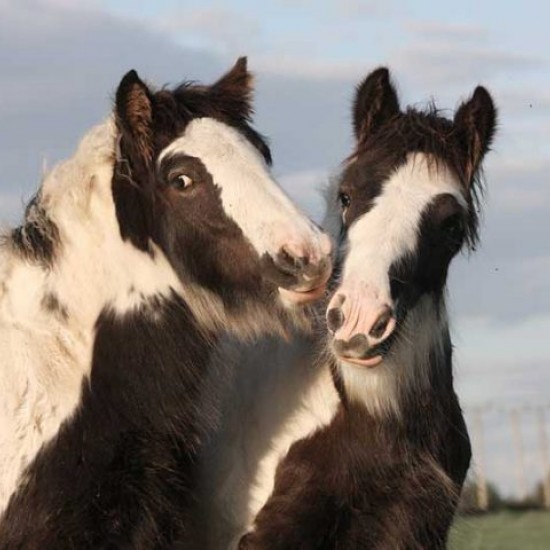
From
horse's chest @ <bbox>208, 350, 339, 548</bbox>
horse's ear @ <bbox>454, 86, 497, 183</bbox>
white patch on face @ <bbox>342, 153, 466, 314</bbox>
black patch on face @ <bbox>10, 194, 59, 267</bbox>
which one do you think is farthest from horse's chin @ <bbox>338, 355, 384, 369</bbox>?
black patch on face @ <bbox>10, 194, 59, 267</bbox>

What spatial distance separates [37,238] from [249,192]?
1.15 meters

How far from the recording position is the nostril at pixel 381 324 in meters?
6.66

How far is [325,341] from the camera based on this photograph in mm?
7375

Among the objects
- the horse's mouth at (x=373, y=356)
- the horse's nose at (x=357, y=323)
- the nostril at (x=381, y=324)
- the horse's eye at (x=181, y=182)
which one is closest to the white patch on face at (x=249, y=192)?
the horse's eye at (x=181, y=182)

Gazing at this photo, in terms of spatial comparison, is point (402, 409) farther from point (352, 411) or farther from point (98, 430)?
point (98, 430)

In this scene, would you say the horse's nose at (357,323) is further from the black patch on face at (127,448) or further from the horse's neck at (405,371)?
the black patch on face at (127,448)

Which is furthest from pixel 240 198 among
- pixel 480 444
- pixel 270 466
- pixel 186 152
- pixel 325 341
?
pixel 480 444

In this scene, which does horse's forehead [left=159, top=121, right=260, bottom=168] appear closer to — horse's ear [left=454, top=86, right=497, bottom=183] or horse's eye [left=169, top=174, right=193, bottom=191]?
horse's eye [left=169, top=174, right=193, bottom=191]

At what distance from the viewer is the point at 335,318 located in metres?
6.69

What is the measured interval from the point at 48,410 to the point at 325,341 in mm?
1390

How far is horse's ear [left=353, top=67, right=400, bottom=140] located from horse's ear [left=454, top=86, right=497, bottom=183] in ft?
1.20

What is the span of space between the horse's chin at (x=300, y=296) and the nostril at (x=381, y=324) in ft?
0.91

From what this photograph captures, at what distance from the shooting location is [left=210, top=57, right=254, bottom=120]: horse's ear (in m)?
7.31

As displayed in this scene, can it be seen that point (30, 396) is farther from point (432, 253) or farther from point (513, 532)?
point (513, 532)
